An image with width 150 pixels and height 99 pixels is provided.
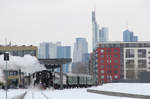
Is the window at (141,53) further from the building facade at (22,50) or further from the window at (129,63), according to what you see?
the building facade at (22,50)

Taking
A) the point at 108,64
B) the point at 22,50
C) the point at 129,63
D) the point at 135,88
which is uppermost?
the point at 22,50

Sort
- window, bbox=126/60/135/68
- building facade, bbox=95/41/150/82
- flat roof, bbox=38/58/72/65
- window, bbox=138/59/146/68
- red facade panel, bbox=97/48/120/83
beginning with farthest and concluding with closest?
red facade panel, bbox=97/48/120/83, window, bbox=126/60/135/68, building facade, bbox=95/41/150/82, window, bbox=138/59/146/68, flat roof, bbox=38/58/72/65

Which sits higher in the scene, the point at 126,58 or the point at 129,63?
the point at 126,58

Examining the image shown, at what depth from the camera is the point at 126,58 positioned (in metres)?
153

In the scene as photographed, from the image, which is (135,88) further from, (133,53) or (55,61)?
(133,53)

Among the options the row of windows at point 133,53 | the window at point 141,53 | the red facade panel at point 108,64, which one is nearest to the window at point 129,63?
the row of windows at point 133,53

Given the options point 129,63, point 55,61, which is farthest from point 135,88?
point 129,63

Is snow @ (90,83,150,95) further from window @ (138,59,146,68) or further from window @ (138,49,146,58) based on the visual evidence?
window @ (138,49,146,58)

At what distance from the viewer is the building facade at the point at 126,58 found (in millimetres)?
148250

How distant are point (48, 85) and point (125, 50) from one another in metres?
76.7

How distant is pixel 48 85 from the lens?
80.4 m

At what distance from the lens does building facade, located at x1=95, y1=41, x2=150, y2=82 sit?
148250mm

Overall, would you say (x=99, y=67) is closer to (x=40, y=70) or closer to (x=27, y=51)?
(x=27, y=51)

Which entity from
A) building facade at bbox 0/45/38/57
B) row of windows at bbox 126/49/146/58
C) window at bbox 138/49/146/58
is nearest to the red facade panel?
row of windows at bbox 126/49/146/58
